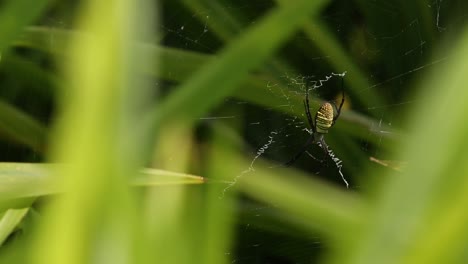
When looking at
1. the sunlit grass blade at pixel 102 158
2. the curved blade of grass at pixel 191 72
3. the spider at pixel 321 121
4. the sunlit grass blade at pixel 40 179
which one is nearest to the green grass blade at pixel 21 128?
the curved blade of grass at pixel 191 72

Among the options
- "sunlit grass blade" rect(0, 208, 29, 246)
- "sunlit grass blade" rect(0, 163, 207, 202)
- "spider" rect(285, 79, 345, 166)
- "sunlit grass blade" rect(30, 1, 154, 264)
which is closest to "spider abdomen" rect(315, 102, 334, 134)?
"spider" rect(285, 79, 345, 166)

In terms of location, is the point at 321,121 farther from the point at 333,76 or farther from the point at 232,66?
the point at 232,66

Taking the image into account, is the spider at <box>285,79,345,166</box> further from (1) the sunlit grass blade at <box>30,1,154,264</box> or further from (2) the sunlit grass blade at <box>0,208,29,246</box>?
(1) the sunlit grass blade at <box>30,1,154,264</box>

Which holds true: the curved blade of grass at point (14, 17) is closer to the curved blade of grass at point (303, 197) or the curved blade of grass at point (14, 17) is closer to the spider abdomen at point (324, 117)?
the curved blade of grass at point (303, 197)

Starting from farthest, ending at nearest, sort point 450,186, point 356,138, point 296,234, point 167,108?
point 356,138
point 296,234
point 167,108
point 450,186

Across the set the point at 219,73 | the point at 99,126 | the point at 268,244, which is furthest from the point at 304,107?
the point at 99,126

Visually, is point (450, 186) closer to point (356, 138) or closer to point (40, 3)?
point (40, 3)
